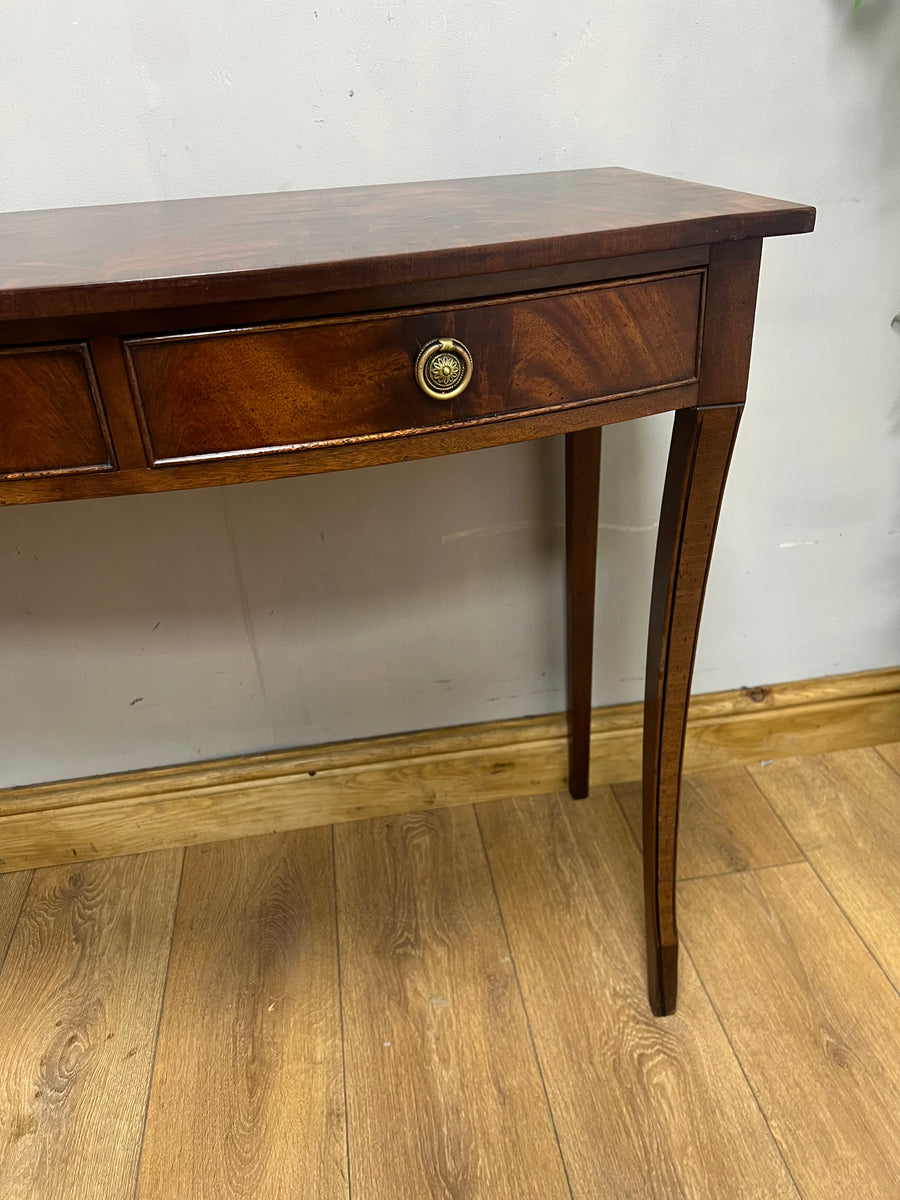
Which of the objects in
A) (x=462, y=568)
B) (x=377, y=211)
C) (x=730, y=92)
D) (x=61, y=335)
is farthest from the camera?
(x=462, y=568)

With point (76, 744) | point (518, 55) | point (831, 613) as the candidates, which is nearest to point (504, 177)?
point (518, 55)

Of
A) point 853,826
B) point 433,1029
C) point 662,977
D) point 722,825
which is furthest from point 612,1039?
point 853,826

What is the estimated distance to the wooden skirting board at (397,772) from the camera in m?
1.31

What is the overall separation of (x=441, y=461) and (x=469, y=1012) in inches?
25.7

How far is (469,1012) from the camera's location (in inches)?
42.3

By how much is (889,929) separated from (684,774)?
14.3 inches

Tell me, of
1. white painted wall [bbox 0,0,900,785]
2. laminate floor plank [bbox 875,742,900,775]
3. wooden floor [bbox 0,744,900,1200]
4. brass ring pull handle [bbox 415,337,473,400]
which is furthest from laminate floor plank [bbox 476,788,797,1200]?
brass ring pull handle [bbox 415,337,473,400]

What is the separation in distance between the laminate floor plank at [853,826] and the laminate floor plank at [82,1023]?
86 cm

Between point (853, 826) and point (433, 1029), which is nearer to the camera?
point (433, 1029)

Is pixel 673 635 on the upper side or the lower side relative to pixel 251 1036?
upper

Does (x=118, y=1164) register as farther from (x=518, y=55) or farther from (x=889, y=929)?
(x=518, y=55)

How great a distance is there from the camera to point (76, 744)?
1.29 m

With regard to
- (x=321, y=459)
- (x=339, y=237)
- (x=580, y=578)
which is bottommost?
(x=580, y=578)

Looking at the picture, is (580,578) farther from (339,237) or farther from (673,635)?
(339,237)
